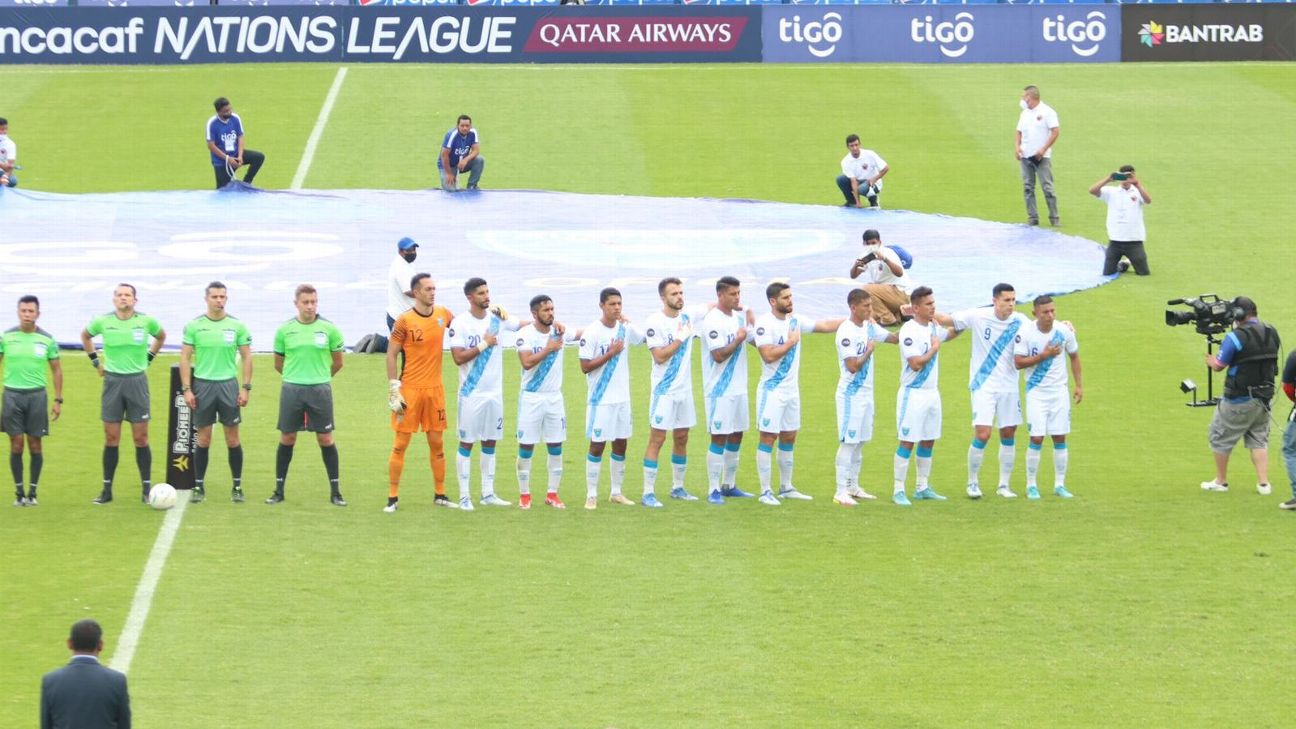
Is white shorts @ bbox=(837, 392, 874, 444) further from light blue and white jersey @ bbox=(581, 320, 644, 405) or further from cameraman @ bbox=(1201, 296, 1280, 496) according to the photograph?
cameraman @ bbox=(1201, 296, 1280, 496)

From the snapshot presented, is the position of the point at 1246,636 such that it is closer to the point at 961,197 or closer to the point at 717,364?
the point at 717,364

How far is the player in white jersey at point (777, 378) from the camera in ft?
53.9

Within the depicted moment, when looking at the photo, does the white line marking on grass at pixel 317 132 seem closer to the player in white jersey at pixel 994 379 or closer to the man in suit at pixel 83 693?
the player in white jersey at pixel 994 379

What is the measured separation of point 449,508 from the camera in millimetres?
16359

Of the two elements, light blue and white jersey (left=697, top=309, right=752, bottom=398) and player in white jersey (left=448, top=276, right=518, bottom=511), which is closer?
player in white jersey (left=448, top=276, right=518, bottom=511)

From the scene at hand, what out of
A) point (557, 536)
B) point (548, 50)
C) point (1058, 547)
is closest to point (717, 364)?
point (557, 536)

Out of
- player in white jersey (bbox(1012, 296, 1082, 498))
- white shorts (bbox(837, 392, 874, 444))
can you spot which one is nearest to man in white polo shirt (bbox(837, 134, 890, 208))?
player in white jersey (bbox(1012, 296, 1082, 498))

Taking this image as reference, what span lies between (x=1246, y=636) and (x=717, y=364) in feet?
17.7

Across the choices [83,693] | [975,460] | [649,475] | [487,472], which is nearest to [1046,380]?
[975,460]

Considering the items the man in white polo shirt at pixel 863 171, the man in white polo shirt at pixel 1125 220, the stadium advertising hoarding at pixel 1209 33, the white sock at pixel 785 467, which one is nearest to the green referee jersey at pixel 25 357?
the white sock at pixel 785 467

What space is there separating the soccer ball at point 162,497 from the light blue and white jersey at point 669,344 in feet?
14.3

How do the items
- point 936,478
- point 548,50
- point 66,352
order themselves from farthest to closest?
point 548,50 → point 66,352 → point 936,478

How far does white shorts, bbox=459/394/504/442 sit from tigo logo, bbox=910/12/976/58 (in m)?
29.0

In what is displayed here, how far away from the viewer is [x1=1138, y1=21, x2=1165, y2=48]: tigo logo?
4256cm
